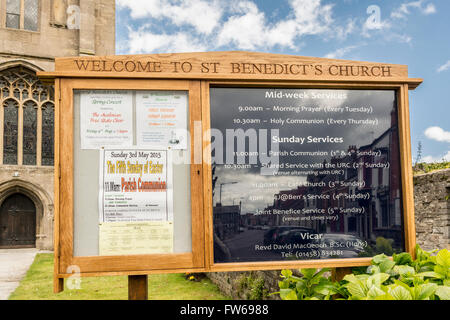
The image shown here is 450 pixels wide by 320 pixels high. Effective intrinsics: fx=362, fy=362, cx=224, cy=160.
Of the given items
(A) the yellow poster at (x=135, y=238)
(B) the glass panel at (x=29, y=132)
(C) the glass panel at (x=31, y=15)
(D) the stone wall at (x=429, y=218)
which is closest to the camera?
(A) the yellow poster at (x=135, y=238)

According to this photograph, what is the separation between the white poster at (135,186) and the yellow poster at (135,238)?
0.04 meters

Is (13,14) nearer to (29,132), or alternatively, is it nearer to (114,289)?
(29,132)

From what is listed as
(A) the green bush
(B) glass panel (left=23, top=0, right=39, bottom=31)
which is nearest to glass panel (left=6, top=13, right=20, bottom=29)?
(B) glass panel (left=23, top=0, right=39, bottom=31)

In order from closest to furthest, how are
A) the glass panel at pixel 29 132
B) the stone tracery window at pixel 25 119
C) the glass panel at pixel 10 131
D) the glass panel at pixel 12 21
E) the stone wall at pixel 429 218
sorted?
the stone wall at pixel 429 218, the glass panel at pixel 10 131, the stone tracery window at pixel 25 119, the glass panel at pixel 29 132, the glass panel at pixel 12 21

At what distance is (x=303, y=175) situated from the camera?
249 cm

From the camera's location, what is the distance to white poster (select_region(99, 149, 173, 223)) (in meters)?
2.33

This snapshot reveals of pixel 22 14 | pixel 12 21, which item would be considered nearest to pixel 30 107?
pixel 12 21

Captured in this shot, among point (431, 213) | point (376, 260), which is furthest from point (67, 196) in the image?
point (431, 213)

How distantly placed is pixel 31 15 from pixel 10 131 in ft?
19.3

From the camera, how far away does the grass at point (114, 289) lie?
24.1 feet

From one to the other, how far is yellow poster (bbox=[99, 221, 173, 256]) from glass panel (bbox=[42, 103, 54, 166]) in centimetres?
1655

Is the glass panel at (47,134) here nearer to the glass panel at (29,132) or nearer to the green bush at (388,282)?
the glass panel at (29,132)

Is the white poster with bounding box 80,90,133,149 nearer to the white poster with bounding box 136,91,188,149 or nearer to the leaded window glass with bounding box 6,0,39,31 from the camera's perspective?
the white poster with bounding box 136,91,188,149

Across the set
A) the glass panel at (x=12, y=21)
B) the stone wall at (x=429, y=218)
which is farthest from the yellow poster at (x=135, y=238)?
the glass panel at (x=12, y=21)
